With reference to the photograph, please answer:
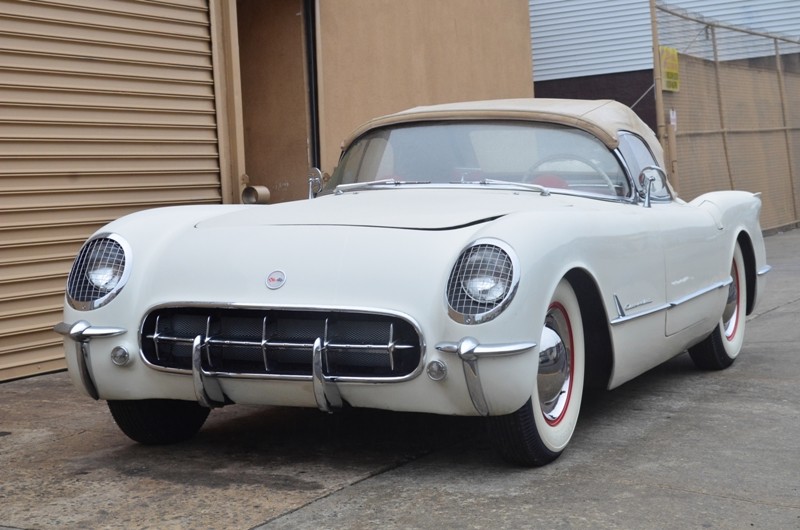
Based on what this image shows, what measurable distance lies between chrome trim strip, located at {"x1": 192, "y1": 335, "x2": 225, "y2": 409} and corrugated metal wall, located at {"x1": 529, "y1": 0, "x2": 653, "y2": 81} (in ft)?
58.3

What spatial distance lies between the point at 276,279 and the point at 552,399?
3.63 ft

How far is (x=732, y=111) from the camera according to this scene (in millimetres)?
15148

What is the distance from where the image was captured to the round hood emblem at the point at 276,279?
12.8 feet

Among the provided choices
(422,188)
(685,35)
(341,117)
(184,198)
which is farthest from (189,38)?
(685,35)

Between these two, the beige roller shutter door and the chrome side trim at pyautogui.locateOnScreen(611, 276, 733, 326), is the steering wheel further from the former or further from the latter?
the beige roller shutter door

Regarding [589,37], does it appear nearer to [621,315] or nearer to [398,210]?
[621,315]

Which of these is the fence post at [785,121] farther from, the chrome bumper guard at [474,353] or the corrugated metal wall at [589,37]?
the chrome bumper guard at [474,353]

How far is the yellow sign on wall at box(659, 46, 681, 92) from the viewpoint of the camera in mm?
13008

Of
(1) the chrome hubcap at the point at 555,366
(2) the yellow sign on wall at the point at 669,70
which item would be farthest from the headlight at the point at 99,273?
(2) the yellow sign on wall at the point at 669,70

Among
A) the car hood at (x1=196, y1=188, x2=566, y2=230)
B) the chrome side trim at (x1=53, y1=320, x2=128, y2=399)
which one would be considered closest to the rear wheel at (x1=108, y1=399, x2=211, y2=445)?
the chrome side trim at (x1=53, y1=320, x2=128, y2=399)

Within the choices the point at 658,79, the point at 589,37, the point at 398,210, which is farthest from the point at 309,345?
the point at 589,37

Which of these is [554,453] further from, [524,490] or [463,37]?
[463,37]

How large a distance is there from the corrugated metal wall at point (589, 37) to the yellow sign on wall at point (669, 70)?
720cm

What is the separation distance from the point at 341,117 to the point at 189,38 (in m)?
1.91
